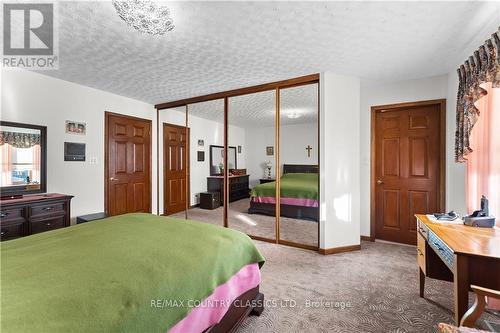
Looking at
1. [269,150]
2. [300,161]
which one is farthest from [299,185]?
[269,150]

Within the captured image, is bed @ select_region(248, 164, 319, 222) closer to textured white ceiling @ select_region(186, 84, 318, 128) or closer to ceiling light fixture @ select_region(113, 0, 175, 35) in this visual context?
textured white ceiling @ select_region(186, 84, 318, 128)

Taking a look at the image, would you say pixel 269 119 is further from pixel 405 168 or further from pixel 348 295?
pixel 348 295

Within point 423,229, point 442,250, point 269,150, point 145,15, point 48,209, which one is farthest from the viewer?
point 269,150

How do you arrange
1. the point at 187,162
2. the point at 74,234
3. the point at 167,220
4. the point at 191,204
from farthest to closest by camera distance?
1. the point at 191,204
2. the point at 187,162
3. the point at 167,220
4. the point at 74,234

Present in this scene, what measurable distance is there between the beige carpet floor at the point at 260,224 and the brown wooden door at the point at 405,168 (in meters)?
1.18

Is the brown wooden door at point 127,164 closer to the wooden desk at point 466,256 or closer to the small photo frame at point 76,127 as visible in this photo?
the small photo frame at point 76,127

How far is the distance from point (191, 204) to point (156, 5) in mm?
4434

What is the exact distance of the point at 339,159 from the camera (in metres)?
3.31

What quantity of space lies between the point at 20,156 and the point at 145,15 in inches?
104

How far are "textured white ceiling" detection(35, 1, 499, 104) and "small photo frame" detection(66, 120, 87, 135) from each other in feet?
2.17

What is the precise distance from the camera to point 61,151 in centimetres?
345

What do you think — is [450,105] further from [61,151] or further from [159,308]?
[61,151]

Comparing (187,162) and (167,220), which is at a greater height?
(187,162)

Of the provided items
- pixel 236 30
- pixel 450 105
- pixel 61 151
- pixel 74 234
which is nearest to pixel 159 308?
pixel 74 234
